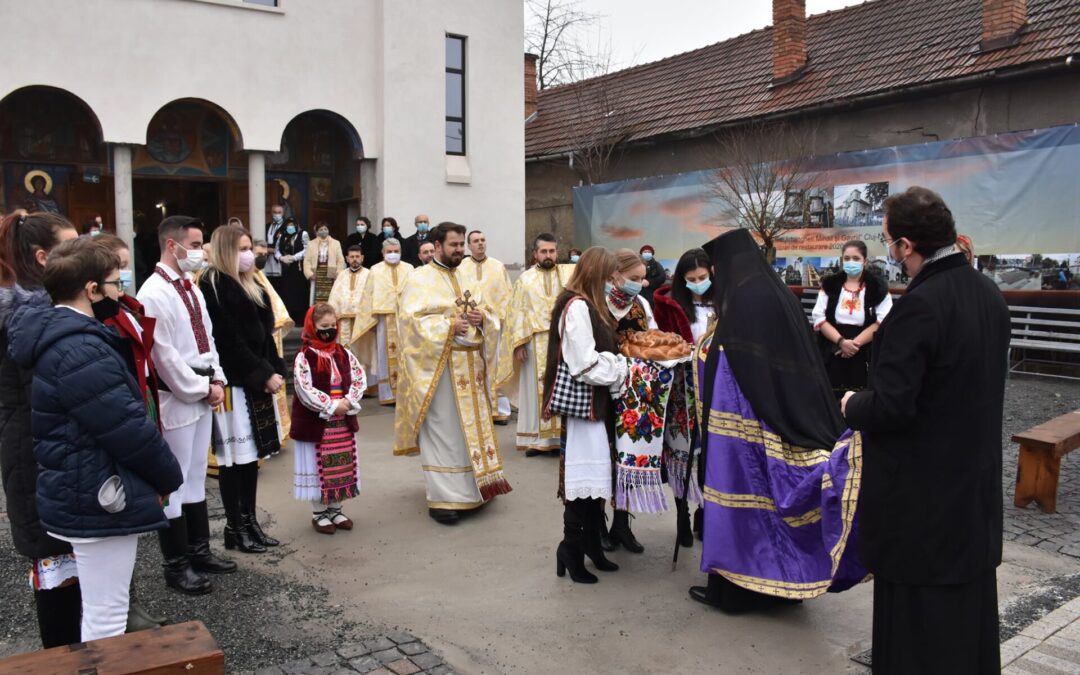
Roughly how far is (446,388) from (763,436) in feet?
9.11

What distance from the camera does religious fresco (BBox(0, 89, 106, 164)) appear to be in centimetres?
1512

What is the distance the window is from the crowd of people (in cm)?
1053

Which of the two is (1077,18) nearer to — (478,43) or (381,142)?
(478,43)

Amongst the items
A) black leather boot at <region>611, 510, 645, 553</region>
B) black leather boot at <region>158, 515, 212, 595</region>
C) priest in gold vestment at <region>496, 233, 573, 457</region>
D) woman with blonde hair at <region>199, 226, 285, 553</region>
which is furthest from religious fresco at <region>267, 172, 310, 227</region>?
black leather boot at <region>611, 510, 645, 553</region>

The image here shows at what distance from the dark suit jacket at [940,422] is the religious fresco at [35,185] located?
1555cm

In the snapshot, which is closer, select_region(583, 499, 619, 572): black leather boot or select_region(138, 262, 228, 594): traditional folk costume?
select_region(138, 262, 228, 594): traditional folk costume

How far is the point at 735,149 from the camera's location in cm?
1811

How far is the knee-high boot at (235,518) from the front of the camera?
548 centimetres

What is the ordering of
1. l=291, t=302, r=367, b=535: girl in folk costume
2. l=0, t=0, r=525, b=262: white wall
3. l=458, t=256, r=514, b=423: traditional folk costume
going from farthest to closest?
l=0, t=0, r=525, b=262: white wall, l=458, t=256, r=514, b=423: traditional folk costume, l=291, t=302, r=367, b=535: girl in folk costume

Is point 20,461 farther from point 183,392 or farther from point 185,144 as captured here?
point 185,144

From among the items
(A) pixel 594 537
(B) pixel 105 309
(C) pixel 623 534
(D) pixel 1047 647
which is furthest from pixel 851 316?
(B) pixel 105 309

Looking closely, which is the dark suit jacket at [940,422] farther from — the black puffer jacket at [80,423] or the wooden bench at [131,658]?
the black puffer jacket at [80,423]

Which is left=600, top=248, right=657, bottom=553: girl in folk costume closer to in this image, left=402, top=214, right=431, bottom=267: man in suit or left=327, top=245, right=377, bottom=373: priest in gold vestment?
left=327, top=245, right=377, bottom=373: priest in gold vestment

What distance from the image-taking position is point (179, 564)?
4.85m
